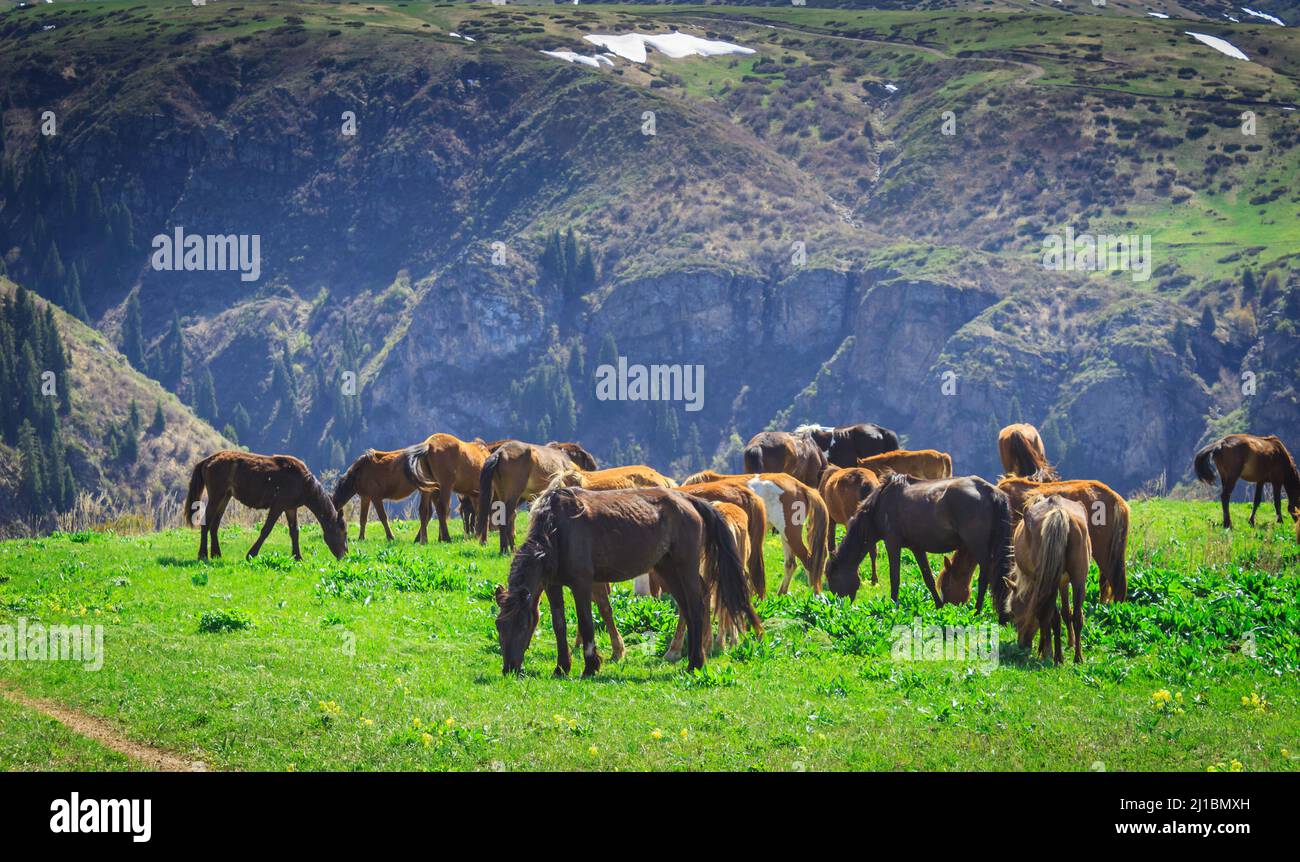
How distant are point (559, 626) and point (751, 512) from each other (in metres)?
5.81

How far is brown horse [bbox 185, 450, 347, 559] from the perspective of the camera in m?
28.2

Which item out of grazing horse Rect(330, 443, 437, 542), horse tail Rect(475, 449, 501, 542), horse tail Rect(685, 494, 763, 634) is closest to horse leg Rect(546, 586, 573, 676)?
horse tail Rect(685, 494, 763, 634)

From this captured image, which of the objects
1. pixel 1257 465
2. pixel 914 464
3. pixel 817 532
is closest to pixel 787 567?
pixel 817 532

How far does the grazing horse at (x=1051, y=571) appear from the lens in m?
19.0

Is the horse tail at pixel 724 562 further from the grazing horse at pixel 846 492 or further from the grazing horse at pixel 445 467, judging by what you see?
the grazing horse at pixel 445 467

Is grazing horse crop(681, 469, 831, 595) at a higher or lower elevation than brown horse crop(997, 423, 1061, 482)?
lower

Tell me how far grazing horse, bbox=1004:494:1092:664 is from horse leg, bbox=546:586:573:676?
6204mm

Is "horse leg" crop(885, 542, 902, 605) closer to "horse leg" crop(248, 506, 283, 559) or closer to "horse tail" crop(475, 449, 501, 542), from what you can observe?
"horse tail" crop(475, 449, 501, 542)

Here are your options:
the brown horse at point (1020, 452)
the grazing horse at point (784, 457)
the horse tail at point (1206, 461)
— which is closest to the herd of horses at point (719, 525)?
the horse tail at point (1206, 461)

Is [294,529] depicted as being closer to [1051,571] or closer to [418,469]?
[418,469]

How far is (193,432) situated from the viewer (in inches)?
6368

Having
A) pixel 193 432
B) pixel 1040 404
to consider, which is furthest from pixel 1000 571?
pixel 1040 404

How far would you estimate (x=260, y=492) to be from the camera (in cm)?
2855

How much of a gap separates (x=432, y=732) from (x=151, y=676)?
4.27 metres
